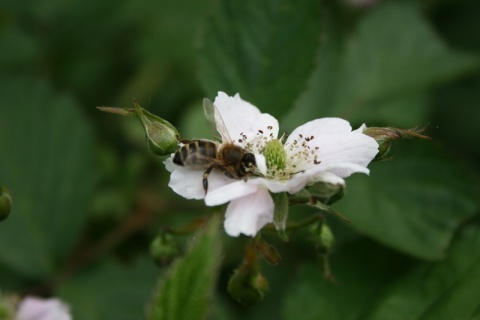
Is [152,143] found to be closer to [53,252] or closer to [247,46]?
[247,46]

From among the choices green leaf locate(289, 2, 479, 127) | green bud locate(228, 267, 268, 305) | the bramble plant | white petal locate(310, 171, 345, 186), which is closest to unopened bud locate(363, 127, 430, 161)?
the bramble plant

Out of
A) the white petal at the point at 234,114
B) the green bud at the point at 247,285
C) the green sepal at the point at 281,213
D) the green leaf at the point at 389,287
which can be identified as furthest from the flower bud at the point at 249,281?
the green leaf at the point at 389,287

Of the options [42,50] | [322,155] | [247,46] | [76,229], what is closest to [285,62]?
[247,46]

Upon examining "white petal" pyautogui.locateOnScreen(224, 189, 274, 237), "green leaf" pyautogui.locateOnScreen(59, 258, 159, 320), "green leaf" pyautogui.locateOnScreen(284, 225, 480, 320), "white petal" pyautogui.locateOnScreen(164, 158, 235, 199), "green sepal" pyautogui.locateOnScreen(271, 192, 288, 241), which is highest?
"white petal" pyautogui.locateOnScreen(164, 158, 235, 199)

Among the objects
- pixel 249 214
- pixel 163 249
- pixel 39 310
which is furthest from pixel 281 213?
pixel 39 310

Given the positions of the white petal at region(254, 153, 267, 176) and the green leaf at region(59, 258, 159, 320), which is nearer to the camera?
the white petal at region(254, 153, 267, 176)

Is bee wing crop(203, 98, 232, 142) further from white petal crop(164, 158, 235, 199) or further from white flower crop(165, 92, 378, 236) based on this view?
white petal crop(164, 158, 235, 199)
